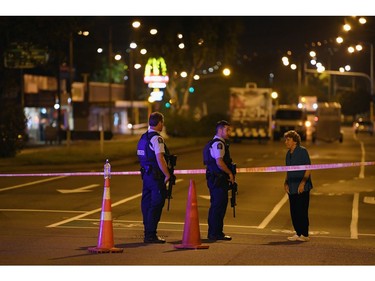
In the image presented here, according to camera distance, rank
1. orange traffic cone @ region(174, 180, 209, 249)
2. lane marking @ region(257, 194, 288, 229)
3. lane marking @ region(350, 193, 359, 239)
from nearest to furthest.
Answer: orange traffic cone @ region(174, 180, 209, 249) → lane marking @ region(350, 193, 359, 239) → lane marking @ region(257, 194, 288, 229)

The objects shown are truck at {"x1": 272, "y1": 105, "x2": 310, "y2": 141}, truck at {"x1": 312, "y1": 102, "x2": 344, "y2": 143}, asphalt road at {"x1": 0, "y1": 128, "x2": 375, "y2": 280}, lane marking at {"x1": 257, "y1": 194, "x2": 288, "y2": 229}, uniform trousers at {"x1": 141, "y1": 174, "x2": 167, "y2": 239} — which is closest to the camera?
asphalt road at {"x1": 0, "y1": 128, "x2": 375, "y2": 280}

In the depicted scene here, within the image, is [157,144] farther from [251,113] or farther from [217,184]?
[251,113]

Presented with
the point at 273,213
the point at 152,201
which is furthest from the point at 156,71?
the point at 152,201

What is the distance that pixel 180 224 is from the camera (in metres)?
16.3

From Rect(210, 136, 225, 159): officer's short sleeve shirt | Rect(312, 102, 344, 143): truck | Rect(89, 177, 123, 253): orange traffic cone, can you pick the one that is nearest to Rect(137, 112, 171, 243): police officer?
Rect(210, 136, 225, 159): officer's short sleeve shirt

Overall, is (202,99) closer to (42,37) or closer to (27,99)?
(27,99)

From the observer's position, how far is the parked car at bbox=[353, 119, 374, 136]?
8381cm

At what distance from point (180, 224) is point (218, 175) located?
117 inches

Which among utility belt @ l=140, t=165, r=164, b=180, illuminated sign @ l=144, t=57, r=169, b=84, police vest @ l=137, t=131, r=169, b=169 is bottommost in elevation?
utility belt @ l=140, t=165, r=164, b=180

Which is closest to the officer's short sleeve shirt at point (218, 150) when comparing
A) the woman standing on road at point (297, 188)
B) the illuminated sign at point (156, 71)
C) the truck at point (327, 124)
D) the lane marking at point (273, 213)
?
the woman standing on road at point (297, 188)

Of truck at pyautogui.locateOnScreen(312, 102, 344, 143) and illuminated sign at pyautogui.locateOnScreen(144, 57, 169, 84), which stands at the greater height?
illuminated sign at pyautogui.locateOnScreen(144, 57, 169, 84)

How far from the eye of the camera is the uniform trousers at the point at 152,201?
13.1 m

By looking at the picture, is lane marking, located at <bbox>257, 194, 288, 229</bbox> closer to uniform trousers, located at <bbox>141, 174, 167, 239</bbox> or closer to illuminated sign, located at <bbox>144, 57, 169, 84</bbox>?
uniform trousers, located at <bbox>141, 174, 167, 239</bbox>

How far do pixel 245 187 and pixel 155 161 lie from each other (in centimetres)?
1229
